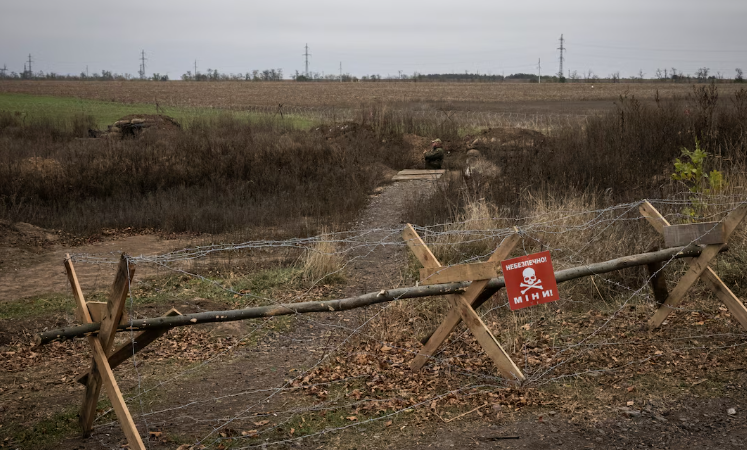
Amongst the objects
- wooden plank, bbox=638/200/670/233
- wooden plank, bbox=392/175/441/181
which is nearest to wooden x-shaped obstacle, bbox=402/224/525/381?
wooden plank, bbox=638/200/670/233

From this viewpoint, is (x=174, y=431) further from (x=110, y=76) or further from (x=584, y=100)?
(x=110, y=76)

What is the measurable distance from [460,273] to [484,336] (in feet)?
1.85

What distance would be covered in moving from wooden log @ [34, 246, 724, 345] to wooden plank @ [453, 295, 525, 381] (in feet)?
0.42

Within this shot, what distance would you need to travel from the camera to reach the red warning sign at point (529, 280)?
511 cm

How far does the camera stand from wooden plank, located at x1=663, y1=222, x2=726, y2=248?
5.83 meters

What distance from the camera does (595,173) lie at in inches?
519

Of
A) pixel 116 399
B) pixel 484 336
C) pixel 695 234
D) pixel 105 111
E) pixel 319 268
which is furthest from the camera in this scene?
pixel 105 111

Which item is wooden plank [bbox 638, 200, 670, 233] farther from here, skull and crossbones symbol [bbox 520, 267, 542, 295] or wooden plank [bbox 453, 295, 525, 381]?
wooden plank [bbox 453, 295, 525, 381]

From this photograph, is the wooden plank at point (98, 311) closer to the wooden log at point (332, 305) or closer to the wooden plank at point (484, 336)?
the wooden log at point (332, 305)

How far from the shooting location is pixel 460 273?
5156 mm

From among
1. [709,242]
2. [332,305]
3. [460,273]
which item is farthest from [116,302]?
[709,242]

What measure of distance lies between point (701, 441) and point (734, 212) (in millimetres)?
2176

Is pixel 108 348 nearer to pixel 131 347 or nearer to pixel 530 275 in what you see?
pixel 131 347

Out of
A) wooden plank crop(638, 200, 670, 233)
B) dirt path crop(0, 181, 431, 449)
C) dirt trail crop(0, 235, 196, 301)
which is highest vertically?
wooden plank crop(638, 200, 670, 233)
